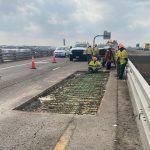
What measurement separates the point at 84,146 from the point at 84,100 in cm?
507

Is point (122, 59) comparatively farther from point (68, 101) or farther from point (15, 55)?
point (15, 55)

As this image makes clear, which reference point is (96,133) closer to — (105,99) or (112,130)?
(112,130)

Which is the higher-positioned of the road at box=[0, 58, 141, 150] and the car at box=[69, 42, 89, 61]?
the road at box=[0, 58, 141, 150]

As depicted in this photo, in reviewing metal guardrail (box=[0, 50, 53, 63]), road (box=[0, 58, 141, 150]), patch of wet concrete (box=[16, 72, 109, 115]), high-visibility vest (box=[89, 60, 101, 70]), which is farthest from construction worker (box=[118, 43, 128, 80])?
metal guardrail (box=[0, 50, 53, 63])

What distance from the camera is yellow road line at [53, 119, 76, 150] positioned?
6.30 m

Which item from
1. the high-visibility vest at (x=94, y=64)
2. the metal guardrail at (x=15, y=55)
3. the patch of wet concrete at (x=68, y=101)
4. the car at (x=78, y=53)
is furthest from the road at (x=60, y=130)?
the car at (x=78, y=53)

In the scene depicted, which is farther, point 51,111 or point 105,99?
point 105,99

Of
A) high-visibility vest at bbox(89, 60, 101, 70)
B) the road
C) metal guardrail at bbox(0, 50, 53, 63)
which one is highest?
the road

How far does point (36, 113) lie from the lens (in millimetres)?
9242

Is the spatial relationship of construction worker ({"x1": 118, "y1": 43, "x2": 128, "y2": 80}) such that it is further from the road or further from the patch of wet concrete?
the road

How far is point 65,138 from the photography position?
682 centimetres

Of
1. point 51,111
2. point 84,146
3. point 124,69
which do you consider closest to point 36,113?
point 51,111

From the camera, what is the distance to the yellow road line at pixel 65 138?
630 centimetres

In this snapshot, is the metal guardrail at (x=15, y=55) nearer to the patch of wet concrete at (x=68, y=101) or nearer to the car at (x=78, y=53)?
the car at (x=78, y=53)
